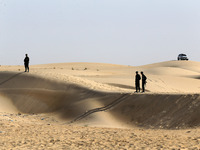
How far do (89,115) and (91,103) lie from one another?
1569 mm

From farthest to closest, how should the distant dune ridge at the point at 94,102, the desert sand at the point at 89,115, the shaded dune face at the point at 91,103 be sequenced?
the distant dune ridge at the point at 94,102 → the shaded dune face at the point at 91,103 → the desert sand at the point at 89,115

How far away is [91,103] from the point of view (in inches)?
730

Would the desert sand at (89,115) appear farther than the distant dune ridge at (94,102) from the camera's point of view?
No

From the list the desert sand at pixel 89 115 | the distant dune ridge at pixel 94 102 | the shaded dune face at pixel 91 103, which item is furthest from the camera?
the distant dune ridge at pixel 94 102

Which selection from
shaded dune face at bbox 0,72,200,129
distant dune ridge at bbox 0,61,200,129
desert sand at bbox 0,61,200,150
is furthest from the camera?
distant dune ridge at bbox 0,61,200,129

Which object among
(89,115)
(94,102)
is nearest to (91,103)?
(94,102)

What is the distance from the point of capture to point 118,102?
17750mm

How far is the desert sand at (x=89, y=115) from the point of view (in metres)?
10.7

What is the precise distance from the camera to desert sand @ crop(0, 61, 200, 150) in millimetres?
10680

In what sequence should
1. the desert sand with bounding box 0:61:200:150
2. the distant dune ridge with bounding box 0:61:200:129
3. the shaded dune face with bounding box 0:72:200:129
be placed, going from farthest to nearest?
the distant dune ridge with bounding box 0:61:200:129, the shaded dune face with bounding box 0:72:200:129, the desert sand with bounding box 0:61:200:150

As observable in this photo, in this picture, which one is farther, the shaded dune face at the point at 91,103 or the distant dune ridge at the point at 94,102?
the distant dune ridge at the point at 94,102

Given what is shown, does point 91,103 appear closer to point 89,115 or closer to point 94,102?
point 94,102

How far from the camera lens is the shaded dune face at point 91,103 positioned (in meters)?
14.8

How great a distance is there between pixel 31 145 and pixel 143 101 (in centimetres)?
779
